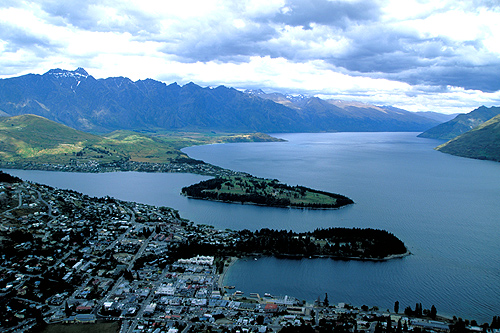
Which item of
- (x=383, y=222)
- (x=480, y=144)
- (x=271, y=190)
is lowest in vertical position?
(x=383, y=222)

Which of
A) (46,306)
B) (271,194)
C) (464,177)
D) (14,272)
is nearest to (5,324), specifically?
(46,306)

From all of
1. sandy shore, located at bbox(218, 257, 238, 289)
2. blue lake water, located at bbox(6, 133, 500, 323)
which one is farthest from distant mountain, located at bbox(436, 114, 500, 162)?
sandy shore, located at bbox(218, 257, 238, 289)

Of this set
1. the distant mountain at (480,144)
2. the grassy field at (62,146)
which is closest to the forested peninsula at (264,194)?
the grassy field at (62,146)

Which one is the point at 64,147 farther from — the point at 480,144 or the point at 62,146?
the point at 480,144

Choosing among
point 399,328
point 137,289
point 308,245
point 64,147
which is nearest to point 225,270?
point 137,289

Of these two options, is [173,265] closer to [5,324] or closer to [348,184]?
[5,324]

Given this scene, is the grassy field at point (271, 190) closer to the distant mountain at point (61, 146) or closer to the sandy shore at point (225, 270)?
the sandy shore at point (225, 270)
